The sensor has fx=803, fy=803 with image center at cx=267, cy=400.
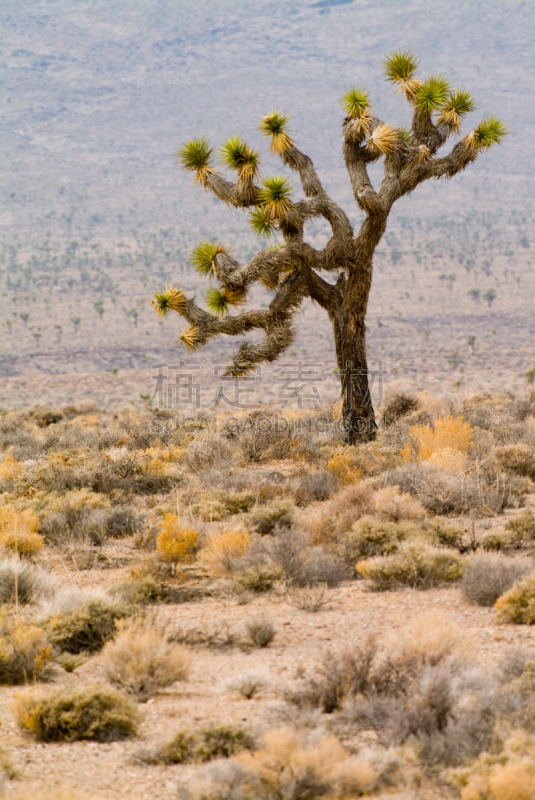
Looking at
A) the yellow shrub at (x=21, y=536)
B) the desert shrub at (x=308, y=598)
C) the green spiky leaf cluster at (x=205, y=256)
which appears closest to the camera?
the desert shrub at (x=308, y=598)

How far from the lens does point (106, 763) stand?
4191 mm

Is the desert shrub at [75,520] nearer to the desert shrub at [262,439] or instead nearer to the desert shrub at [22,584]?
the desert shrub at [22,584]

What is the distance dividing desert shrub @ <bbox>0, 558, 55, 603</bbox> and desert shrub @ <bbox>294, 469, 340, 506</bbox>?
3.78m

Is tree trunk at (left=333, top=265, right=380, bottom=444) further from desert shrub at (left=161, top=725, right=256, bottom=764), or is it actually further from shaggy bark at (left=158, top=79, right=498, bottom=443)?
desert shrub at (left=161, top=725, right=256, bottom=764)

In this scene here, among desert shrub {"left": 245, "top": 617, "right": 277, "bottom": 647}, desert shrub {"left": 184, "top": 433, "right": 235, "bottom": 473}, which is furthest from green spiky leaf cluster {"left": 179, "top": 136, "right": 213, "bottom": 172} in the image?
desert shrub {"left": 245, "top": 617, "right": 277, "bottom": 647}

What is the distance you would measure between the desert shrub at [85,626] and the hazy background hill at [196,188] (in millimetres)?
9136

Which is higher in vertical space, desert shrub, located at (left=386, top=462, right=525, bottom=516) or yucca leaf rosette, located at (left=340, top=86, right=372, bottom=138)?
yucca leaf rosette, located at (left=340, top=86, right=372, bottom=138)

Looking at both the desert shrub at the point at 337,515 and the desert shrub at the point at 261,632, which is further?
the desert shrub at the point at 337,515

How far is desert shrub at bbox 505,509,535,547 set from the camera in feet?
24.3

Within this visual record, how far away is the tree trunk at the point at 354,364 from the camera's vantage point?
13.0 meters

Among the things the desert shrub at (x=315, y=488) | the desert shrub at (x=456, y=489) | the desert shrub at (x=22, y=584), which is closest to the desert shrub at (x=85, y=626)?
the desert shrub at (x=22, y=584)

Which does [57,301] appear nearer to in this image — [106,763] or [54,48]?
[106,763]

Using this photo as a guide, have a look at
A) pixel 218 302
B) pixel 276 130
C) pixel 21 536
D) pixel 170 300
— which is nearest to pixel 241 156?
pixel 276 130

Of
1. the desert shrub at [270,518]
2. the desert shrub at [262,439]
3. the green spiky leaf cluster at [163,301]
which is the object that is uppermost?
the green spiky leaf cluster at [163,301]
